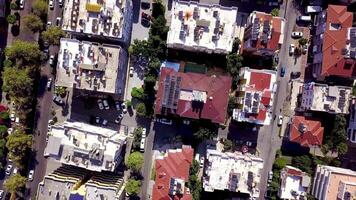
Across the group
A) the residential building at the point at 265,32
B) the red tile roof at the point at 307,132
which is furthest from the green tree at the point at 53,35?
the red tile roof at the point at 307,132

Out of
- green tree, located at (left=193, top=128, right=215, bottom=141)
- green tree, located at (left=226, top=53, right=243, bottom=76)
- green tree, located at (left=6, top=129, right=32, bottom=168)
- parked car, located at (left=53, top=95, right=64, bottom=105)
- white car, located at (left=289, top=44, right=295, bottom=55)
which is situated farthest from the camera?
parked car, located at (left=53, top=95, right=64, bottom=105)

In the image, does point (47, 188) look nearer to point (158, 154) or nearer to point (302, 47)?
point (158, 154)

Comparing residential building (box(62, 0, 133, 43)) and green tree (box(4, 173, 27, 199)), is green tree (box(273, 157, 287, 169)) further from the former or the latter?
green tree (box(4, 173, 27, 199))

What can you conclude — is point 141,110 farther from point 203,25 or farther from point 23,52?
point 23,52

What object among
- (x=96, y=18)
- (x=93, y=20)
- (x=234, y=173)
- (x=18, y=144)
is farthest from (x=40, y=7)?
(x=234, y=173)

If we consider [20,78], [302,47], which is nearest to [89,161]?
[20,78]

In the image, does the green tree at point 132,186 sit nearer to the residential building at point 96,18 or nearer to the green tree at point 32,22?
the residential building at point 96,18

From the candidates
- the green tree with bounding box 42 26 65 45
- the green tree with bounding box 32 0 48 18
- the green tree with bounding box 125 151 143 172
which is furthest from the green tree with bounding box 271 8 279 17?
the green tree with bounding box 32 0 48 18
